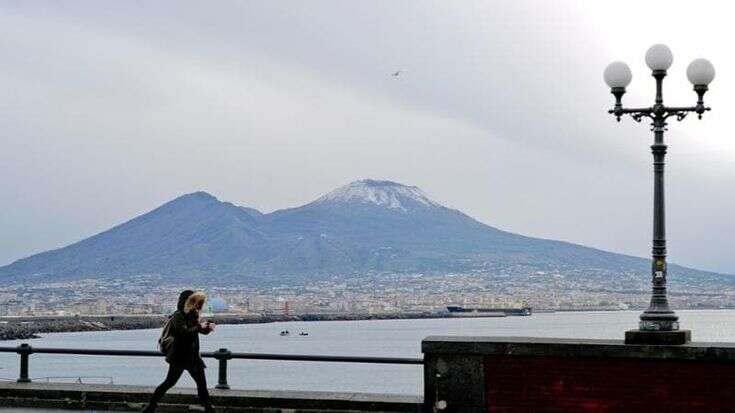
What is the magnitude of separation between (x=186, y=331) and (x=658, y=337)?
5.46 m

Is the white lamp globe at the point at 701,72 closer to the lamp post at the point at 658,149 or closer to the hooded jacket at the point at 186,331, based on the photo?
the lamp post at the point at 658,149

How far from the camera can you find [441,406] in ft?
44.3

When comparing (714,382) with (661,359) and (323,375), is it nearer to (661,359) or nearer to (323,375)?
(661,359)

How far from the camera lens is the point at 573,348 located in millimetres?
12922

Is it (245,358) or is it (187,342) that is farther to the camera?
(245,358)

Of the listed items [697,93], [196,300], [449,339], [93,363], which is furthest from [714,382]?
[93,363]

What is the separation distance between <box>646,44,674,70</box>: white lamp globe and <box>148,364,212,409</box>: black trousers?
704 centimetres

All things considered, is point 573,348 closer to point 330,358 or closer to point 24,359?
point 330,358

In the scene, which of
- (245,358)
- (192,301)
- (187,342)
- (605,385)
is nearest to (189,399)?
(245,358)

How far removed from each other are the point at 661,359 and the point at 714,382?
0.60m

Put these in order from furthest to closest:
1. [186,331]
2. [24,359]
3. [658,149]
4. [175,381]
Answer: [24,359] < [658,149] < [175,381] < [186,331]

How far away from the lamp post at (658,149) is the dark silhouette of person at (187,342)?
4.98m

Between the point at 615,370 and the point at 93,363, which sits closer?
the point at 615,370

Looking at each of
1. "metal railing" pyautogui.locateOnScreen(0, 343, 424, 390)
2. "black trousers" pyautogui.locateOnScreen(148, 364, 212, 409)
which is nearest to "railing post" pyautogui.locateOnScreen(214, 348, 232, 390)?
"metal railing" pyautogui.locateOnScreen(0, 343, 424, 390)
